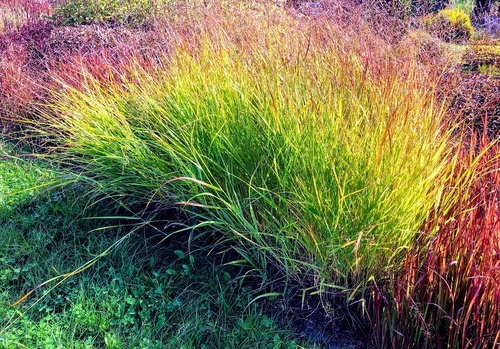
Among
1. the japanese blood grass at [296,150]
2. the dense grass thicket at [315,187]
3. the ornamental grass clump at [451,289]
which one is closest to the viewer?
the ornamental grass clump at [451,289]

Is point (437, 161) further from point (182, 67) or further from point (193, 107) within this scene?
point (182, 67)

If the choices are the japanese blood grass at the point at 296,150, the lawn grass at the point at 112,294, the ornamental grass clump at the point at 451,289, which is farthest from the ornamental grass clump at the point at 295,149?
the lawn grass at the point at 112,294

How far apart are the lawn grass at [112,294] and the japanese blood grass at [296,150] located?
289mm

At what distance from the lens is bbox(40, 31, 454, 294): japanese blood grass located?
2.34 m

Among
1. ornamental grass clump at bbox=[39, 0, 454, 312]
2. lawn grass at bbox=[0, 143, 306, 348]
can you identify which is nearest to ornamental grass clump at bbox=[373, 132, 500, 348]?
ornamental grass clump at bbox=[39, 0, 454, 312]

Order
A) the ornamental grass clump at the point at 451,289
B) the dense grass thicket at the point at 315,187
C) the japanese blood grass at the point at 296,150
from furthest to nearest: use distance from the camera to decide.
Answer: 1. the japanese blood grass at the point at 296,150
2. the dense grass thicket at the point at 315,187
3. the ornamental grass clump at the point at 451,289

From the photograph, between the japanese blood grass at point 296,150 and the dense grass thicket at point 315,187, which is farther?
the japanese blood grass at point 296,150

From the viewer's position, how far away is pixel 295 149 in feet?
7.93

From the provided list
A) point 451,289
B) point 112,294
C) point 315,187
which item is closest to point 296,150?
point 315,187

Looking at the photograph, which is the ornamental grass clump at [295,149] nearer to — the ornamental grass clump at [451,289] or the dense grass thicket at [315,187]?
the dense grass thicket at [315,187]

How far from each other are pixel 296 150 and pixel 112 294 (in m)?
1.26

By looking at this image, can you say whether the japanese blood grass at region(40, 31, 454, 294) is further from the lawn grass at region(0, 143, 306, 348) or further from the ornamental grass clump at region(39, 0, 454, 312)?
the lawn grass at region(0, 143, 306, 348)

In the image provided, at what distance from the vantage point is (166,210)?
314cm

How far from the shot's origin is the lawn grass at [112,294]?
7.93 feet
